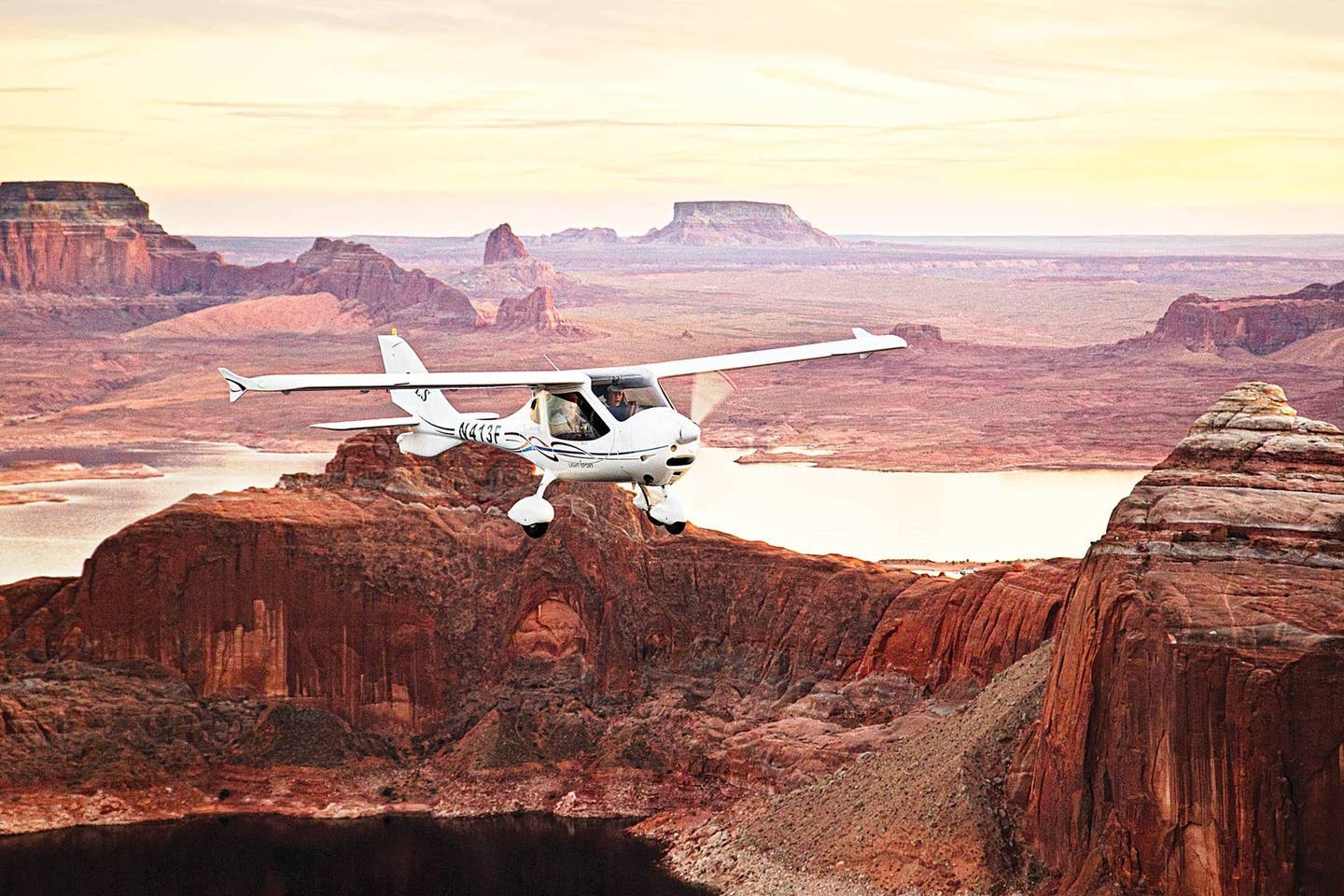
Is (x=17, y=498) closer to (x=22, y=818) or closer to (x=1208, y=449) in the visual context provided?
(x=22, y=818)

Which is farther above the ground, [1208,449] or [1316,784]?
[1208,449]

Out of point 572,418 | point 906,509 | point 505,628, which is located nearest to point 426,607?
point 505,628

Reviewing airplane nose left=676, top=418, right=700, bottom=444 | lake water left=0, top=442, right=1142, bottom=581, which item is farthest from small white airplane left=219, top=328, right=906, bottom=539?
lake water left=0, top=442, right=1142, bottom=581

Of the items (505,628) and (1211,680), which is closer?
(1211,680)

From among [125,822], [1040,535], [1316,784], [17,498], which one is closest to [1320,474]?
[1316,784]

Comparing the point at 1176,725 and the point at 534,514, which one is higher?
the point at 534,514

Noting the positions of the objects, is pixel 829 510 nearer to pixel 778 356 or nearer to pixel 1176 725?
pixel 778 356
